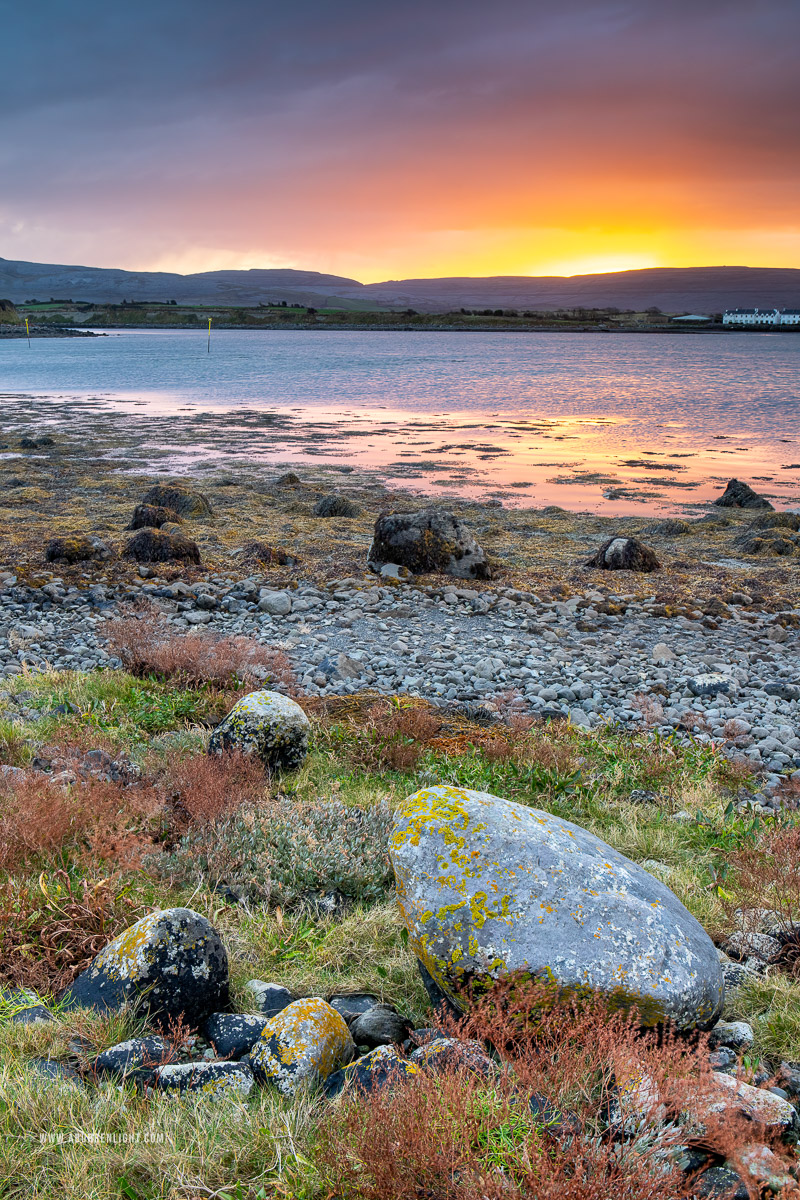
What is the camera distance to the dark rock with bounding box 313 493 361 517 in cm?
1780

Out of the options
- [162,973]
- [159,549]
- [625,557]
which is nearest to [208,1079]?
[162,973]

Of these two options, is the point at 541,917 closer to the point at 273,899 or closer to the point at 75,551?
the point at 273,899

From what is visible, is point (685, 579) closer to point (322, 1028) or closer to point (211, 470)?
point (322, 1028)

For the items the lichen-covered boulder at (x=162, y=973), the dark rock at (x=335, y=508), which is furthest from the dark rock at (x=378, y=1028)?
the dark rock at (x=335, y=508)

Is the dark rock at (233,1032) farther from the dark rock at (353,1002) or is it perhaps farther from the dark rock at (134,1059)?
the dark rock at (353,1002)

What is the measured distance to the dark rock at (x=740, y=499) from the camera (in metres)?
19.3

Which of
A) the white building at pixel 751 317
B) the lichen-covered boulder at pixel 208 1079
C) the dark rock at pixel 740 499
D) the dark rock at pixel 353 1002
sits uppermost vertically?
the white building at pixel 751 317

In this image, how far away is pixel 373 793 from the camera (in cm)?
548

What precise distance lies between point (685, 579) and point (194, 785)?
415 inches

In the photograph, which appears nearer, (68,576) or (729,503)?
(68,576)

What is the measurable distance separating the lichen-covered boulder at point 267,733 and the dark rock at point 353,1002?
2404mm

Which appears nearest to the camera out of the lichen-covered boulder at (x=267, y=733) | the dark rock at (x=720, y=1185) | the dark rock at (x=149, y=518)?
the dark rock at (x=720, y=1185)

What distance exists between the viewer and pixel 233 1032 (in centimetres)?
307

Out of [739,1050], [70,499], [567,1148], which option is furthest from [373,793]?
[70,499]
